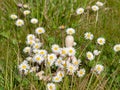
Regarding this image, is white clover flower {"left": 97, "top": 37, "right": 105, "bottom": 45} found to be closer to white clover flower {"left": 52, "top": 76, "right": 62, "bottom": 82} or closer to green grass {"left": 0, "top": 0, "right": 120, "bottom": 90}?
green grass {"left": 0, "top": 0, "right": 120, "bottom": 90}

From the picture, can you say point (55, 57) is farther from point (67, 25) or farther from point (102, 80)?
point (67, 25)

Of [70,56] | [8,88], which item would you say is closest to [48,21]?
[70,56]

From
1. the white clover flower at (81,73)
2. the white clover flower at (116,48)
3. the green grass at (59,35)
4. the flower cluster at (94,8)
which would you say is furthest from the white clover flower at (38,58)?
the flower cluster at (94,8)

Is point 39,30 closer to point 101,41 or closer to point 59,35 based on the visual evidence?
point 59,35

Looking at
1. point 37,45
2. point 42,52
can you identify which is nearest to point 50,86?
Answer: point 42,52

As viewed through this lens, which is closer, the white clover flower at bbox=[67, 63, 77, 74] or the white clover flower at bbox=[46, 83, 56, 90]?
the white clover flower at bbox=[46, 83, 56, 90]

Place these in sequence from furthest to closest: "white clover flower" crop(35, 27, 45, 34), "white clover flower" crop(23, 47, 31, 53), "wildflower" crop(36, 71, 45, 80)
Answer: "white clover flower" crop(35, 27, 45, 34), "white clover flower" crop(23, 47, 31, 53), "wildflower" crop(36, 71, 45, 80)

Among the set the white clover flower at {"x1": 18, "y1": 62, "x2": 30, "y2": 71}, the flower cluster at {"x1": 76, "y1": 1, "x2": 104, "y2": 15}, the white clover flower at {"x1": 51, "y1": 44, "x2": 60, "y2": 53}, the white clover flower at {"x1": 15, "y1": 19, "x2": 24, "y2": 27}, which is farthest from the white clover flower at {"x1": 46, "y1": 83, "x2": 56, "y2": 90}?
the flower cluster at {"x1": 76, "y1": 1, "x2": 104, "y2": 15}

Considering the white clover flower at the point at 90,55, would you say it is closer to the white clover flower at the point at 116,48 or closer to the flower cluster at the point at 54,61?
the flower cluster at the point at 54,61
